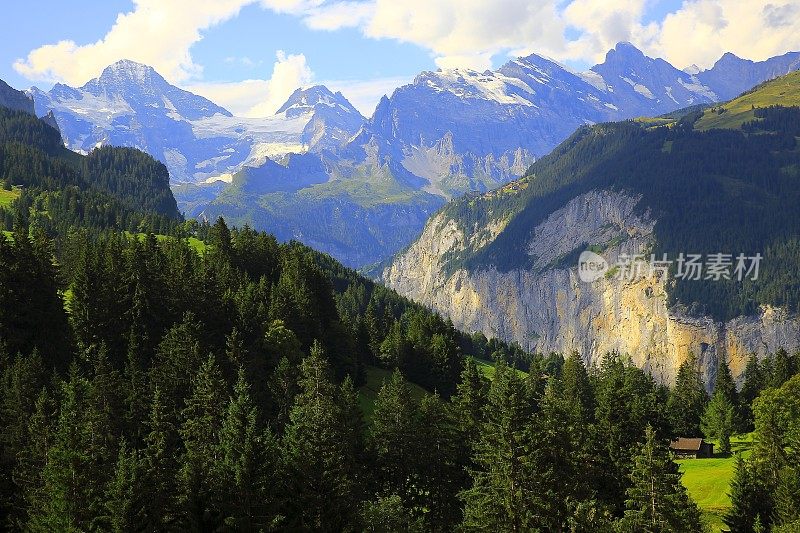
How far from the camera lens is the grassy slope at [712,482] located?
268ft

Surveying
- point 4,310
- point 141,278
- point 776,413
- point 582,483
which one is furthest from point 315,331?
point 776,413

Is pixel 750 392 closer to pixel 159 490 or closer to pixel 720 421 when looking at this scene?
pixel 720 421

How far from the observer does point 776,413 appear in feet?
265

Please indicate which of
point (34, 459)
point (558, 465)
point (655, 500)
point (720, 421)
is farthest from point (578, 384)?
point (34, 459)

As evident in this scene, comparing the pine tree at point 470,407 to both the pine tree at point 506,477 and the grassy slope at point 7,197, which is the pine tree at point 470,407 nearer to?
the pine tree at point 506,477

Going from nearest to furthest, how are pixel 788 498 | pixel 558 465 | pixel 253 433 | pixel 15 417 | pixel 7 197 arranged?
pixel 253 433
pixel 15 417
pixel 558 465
pixel 788 498
pixel 7 197

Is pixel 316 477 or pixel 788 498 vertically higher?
pixel 788 498

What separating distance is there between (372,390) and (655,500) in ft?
187

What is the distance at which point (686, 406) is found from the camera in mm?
133875

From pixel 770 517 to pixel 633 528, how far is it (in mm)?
25346

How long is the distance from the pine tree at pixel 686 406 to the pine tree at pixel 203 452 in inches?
3571

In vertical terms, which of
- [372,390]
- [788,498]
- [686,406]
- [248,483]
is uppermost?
[686,406]

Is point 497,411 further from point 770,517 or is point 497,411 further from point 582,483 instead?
point 770,517

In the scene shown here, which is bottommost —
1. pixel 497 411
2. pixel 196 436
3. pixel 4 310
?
pixel 196 436
